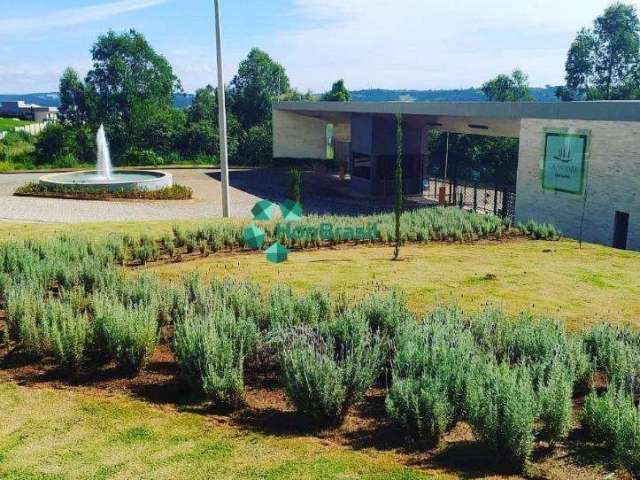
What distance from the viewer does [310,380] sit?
22.5 ft

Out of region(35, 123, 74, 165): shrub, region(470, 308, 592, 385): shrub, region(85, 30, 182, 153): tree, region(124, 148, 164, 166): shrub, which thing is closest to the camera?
region(470, 308, 592, 385): shrub

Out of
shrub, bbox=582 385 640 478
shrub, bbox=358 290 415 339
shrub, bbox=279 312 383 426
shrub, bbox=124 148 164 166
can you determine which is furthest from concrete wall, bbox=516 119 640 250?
shrub, bbox=124 148 164 166

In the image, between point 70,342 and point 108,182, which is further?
point 108,182

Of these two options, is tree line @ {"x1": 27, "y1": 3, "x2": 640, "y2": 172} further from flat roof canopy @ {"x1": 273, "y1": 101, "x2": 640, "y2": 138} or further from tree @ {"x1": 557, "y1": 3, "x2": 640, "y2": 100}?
flat roof canopy @ {"x1": 273, "y1": 101, "x2": 640, "y2": 138}

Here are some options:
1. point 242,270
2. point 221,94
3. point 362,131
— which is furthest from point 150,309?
point 362,131

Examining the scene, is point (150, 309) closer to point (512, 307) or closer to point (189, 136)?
point (512, 307)

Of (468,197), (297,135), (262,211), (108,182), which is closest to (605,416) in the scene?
(262,211)

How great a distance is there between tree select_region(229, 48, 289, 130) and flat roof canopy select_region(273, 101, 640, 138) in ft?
117

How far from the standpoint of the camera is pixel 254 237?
17234mm

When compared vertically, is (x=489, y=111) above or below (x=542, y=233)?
above

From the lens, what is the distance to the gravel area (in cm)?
2555

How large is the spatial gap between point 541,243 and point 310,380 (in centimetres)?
1310

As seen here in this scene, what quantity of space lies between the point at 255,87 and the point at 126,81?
60.6 feet

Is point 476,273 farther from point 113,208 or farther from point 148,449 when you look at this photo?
point 113,208
